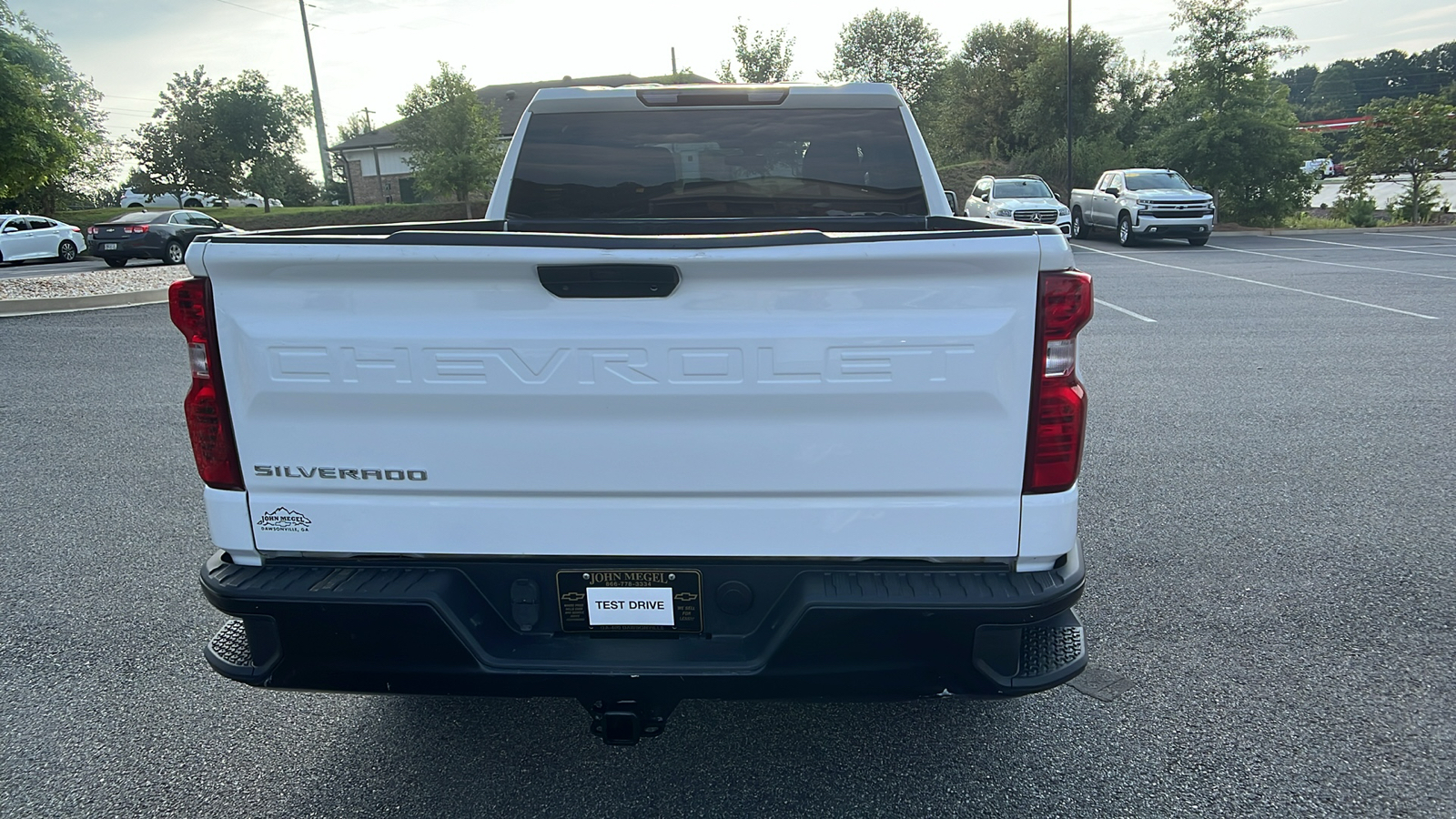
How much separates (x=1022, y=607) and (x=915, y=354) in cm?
66

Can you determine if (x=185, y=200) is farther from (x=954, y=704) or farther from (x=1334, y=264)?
(x=954, y=704)

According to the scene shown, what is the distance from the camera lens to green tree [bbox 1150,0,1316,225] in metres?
28.2

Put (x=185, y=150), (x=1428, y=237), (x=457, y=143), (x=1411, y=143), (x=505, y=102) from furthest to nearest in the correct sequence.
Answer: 1. (x=505, y=102)
2. (x=185, y=150)
3. (x=457, y=143)
4. (x=1411, y=143)
5. (x=1428, y=237)

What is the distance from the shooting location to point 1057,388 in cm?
223

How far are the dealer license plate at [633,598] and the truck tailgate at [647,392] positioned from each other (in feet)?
0.24

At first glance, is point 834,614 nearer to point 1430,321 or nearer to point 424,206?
point 1430,321

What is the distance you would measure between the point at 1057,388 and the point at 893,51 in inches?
2784

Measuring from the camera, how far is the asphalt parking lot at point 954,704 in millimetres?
2746

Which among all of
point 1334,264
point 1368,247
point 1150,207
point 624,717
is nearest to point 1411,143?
point 1368,247

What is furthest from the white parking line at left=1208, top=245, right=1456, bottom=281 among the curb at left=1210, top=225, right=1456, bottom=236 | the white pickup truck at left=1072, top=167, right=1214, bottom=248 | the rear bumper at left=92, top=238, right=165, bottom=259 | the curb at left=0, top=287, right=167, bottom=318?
the rear bumper at left=92, top=238, right=165, bottom=259

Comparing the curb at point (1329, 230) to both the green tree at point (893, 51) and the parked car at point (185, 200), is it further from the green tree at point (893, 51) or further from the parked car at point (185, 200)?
the parked car at point (185, 200)

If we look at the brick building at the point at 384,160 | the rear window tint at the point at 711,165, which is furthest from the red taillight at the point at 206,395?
the brick building at the point at 384,160

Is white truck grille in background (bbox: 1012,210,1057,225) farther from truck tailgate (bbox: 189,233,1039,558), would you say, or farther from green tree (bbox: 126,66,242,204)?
green tree (bbox: 126,66,242,204)

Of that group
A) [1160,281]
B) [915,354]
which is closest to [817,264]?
[915,354]
